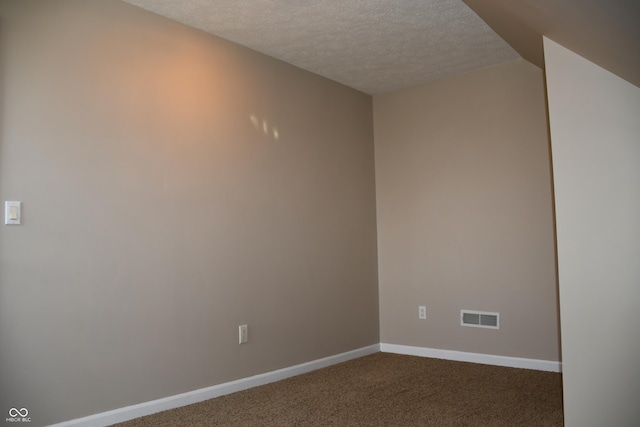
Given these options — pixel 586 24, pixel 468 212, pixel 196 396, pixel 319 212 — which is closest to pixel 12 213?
pixel 196 396

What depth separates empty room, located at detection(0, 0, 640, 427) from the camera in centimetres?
265

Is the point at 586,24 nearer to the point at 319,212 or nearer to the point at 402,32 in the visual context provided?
the point at 402,32

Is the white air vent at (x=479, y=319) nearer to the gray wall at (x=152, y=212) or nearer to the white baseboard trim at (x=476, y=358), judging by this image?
the white baseboard trim at (x=476, y=358)

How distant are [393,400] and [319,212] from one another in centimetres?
165

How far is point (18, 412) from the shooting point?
8.82 ft

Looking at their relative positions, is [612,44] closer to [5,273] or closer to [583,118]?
[583,118]

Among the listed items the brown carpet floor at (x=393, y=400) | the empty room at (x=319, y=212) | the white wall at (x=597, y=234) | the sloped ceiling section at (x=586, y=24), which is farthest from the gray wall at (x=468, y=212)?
the white wall at (x=597, y=234)

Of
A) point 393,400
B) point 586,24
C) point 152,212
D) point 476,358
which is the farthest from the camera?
point 476,358

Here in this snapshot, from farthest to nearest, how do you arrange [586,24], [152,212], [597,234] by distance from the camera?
[152,212], [597,234], [586,24]

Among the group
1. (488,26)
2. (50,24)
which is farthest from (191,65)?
(488,26)

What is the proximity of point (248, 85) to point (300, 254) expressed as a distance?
4.36 ft

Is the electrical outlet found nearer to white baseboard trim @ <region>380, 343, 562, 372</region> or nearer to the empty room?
the empty room

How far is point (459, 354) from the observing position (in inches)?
181

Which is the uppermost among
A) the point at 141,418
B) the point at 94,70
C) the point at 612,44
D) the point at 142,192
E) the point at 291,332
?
the point at 94,70
